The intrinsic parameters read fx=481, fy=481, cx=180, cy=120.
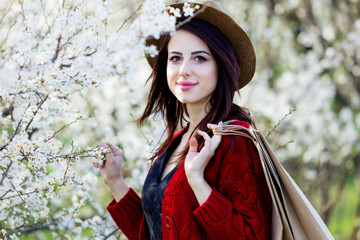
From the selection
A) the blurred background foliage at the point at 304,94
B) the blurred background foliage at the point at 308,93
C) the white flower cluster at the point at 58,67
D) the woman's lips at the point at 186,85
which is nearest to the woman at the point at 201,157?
the woman's lips at the point at 186,85

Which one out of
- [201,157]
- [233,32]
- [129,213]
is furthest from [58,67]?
[129,213]

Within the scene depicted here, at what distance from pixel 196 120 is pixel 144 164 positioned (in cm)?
150

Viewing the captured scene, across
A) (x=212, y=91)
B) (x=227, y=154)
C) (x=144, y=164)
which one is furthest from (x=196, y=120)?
(x=144, y=164)

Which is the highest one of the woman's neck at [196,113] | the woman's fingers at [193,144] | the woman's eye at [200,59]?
the woman's eye at [200,59]

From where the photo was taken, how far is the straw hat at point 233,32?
7.07 ft

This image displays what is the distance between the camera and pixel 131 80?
1703 millimetres

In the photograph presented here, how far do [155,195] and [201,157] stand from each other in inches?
15.7

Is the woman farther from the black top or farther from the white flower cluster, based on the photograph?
the white flower cluster

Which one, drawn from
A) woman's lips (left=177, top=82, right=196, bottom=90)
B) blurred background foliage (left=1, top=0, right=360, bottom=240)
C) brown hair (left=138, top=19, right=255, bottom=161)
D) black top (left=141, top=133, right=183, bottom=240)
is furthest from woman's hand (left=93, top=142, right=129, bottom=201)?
blurred background foliage (left=1, top=0, right=360, bottom=240)

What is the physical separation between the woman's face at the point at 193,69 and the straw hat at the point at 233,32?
0.12 m

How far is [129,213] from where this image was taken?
2.55 metres

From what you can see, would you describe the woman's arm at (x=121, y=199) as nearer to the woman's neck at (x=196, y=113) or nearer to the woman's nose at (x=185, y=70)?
the woman's neck at (x=196, y=113)

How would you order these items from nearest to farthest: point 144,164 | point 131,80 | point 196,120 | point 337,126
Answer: point 131,80, point 196,120, point 144,164, point 337,126

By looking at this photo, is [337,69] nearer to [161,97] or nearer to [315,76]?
[315,76]
